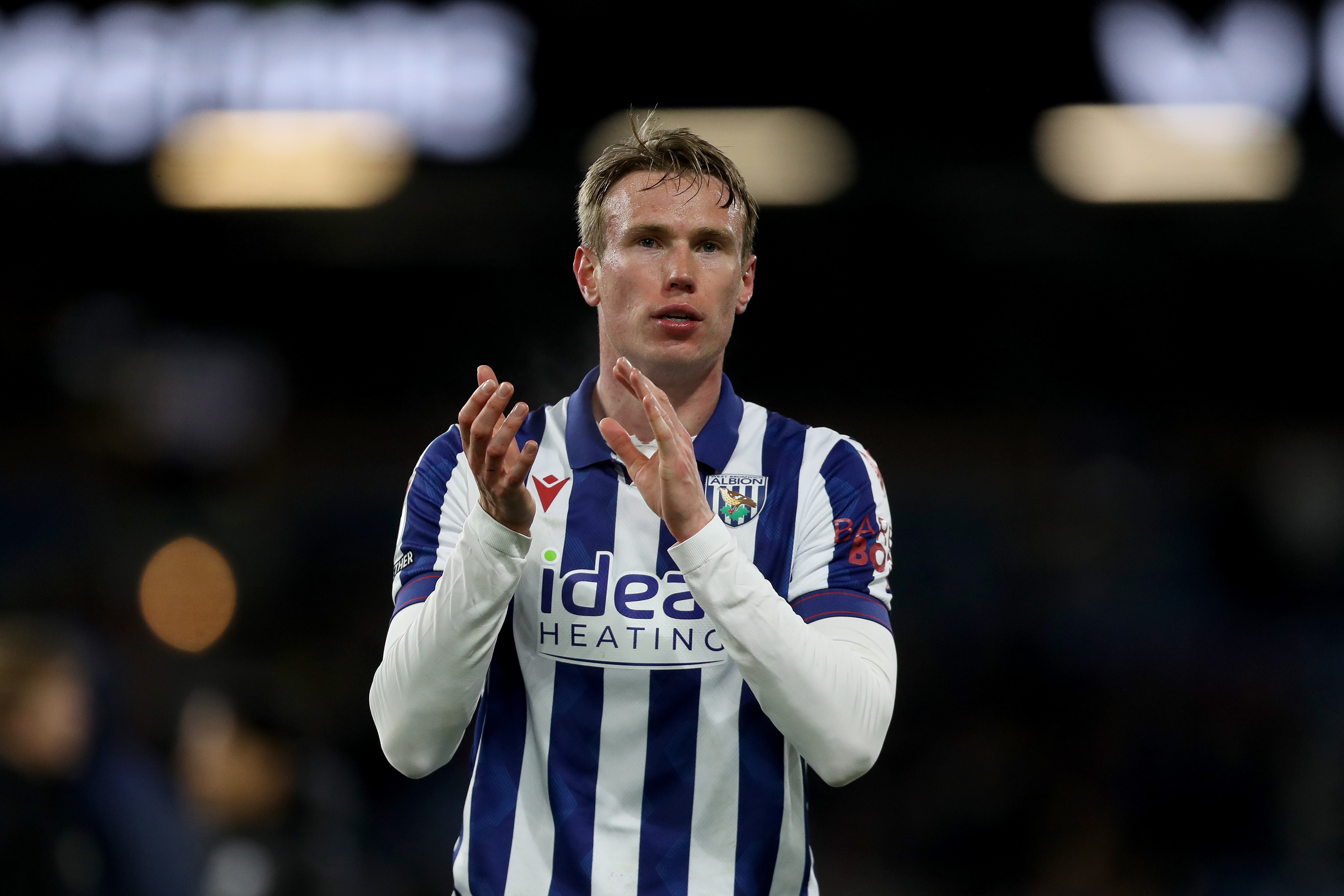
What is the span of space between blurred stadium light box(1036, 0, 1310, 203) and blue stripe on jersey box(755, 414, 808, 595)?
5.40m

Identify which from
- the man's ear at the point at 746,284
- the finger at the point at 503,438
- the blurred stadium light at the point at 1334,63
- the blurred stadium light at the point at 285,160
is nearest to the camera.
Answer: the finger at the point at 503,438

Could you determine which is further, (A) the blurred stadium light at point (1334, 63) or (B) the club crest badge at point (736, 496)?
(A) the blurred stadium light at point (1334, 63)

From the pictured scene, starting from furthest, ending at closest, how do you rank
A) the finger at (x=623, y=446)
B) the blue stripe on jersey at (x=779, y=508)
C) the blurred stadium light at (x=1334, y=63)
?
the blurred stadium light at (x=1334, y=63) → the blue stripe on jersey at (x=779, y=508) → the finger at (x=623, y=446)

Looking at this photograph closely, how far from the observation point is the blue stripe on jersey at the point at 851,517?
2391 mm

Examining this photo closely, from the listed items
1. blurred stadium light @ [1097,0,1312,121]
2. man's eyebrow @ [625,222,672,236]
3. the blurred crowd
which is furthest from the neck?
blurred stadium light @ [1097,0,1312,121]

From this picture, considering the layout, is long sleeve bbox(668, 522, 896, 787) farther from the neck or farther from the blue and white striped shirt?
the neck

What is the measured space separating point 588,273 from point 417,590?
2.35 ft

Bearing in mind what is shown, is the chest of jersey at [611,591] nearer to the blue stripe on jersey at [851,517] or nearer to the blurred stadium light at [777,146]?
the blue stripe on jersey at [851,517]

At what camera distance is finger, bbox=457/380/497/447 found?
2.04 metres

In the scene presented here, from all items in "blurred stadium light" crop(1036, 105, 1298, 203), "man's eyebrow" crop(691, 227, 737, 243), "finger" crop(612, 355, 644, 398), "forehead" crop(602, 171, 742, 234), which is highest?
"blurred stadium light" crop(1036, 105, 1298, 203)

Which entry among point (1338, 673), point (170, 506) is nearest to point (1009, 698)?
point (1338, 673)

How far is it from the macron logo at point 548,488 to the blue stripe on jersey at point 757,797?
506 mm

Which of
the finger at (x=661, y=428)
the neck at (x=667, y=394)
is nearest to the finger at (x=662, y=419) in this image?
the finger at (x=661, y=428)

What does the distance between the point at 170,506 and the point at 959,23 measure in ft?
20.8
